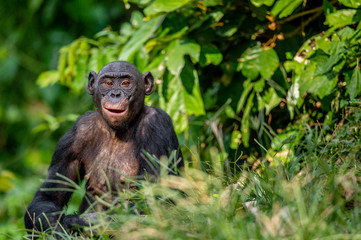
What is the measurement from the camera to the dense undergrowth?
248 centimetres

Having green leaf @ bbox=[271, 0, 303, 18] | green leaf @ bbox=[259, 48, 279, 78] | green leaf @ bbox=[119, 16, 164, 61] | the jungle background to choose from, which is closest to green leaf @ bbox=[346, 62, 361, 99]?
the jungle background

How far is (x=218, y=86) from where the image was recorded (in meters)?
5.72

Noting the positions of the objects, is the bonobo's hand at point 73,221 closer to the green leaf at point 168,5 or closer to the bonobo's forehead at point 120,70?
the bonobo's forehead at point 120,70

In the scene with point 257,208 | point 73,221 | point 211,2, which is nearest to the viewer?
point 257,208

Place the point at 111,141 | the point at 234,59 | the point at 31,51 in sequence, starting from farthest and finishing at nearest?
1. the point at 31,51
2. the point at 234,59
3. the point at 111,141

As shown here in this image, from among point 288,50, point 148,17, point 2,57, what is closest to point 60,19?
point 2,57

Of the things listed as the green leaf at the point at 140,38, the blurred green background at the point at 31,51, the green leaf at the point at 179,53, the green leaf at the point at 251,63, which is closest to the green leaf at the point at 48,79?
the green leaf at the point at 140,38

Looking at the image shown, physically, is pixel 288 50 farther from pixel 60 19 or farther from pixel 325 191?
pixel 60 19

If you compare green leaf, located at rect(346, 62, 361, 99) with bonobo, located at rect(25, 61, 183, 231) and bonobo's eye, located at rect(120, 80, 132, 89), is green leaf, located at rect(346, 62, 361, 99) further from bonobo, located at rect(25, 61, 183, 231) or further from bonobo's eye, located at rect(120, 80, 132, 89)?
bonobo's eye, located at rect(120, 80, 132, 89)

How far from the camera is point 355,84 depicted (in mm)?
4078

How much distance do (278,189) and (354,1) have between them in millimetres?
1992

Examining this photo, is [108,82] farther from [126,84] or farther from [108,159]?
[108,159]

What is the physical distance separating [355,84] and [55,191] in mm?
2262

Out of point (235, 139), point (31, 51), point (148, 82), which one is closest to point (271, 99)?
point (235, 139)
